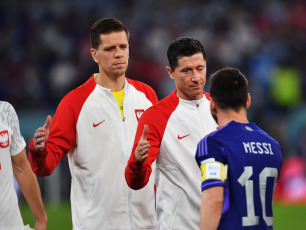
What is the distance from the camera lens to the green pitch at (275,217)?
10.7 meters

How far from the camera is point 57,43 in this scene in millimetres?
16938

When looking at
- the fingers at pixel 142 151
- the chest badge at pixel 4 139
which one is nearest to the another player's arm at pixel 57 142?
the chest badge at pixel 4 139

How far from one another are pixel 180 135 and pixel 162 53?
454 inches

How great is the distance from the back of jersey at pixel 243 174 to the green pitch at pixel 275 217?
22.2ft

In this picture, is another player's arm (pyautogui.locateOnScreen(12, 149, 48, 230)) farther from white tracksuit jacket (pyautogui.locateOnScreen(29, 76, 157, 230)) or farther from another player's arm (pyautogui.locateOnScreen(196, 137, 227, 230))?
another player's arm (pyautogui.locateOnScreen(196, 137, 227, 230))

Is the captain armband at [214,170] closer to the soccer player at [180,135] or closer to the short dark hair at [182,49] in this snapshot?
the soccer player at [180,135]

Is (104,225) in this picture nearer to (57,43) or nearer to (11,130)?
(11,130)

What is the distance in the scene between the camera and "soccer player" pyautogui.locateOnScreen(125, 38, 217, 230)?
4945mm

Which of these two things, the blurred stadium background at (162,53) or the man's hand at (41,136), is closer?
the man's hand at (41,136)

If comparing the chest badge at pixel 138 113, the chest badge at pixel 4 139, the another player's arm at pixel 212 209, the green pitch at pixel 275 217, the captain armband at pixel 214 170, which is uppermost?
the chest badge at pixel 138 113

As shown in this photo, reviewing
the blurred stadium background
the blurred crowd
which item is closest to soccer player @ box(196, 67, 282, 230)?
the blurred stadium background

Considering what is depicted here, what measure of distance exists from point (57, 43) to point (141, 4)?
118 inches

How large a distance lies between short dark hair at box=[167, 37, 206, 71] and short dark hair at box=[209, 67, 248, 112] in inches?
42.7

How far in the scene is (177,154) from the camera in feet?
Result: 16.4
